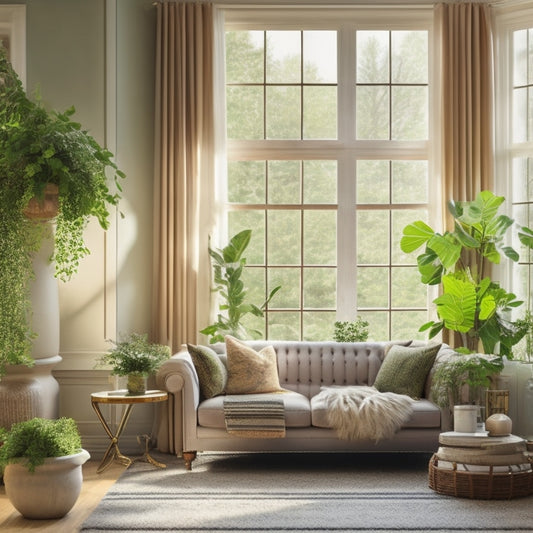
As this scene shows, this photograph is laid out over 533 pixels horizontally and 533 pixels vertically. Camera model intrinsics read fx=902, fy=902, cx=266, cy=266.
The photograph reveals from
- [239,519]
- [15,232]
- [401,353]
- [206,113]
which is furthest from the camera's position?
[206,113]

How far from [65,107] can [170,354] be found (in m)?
2.04

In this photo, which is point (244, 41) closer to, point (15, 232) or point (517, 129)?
point (517, 129)

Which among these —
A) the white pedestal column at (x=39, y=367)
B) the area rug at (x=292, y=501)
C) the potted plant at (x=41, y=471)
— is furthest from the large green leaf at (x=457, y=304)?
the potted plant at (x=41, y=471)

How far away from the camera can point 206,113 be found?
7387 millimetres

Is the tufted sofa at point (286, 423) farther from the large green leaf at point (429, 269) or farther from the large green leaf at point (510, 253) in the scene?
the large green leaf at point (510, 253)

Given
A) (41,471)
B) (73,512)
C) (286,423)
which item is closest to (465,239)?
(286,423)

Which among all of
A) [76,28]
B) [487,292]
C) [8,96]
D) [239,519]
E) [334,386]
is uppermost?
[76,28]

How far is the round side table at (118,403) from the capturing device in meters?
6.01

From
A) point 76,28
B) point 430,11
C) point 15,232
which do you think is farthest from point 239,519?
point 430,11

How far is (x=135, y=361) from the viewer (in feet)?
20.3

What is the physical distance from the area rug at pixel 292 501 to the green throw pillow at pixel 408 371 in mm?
523

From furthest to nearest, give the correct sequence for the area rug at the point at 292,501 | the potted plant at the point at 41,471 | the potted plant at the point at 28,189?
the potted plant at the point at 28,189, the potted plant at the point at 41,471, the area rug at the point at 292,501

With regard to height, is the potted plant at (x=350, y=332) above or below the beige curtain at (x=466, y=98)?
below

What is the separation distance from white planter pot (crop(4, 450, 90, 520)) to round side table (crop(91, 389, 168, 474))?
1.19 meters
